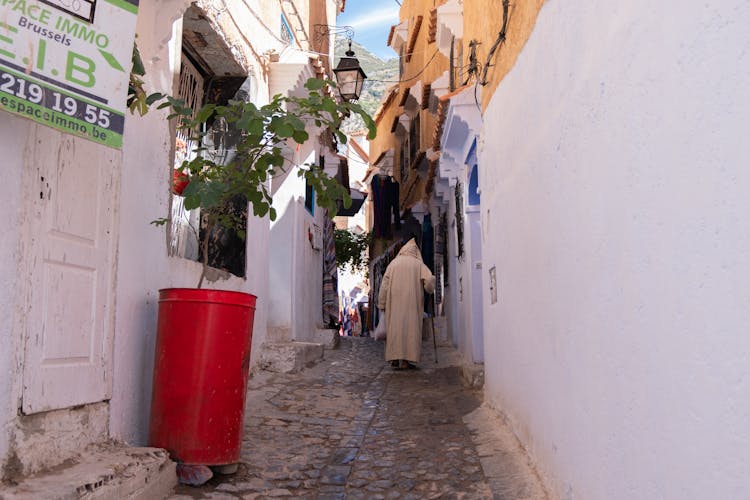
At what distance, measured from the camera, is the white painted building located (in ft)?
10.0

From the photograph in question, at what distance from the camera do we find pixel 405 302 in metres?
10.4

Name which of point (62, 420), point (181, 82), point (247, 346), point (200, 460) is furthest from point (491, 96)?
point (62, 420)

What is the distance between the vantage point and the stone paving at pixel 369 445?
4.14 meters

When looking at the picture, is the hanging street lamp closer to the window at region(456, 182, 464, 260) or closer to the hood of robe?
the window at region(456, 182, 464, 260)

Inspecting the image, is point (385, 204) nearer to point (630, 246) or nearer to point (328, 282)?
point (328, 282)

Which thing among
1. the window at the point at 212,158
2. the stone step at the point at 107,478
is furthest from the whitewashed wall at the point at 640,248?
the window at the point at 212,158

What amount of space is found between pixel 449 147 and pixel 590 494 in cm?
719

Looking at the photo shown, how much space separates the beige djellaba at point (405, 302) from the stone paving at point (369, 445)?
5.25 ft

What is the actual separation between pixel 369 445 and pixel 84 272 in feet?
8.53

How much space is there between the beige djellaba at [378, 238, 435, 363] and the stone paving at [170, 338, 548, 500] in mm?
1600

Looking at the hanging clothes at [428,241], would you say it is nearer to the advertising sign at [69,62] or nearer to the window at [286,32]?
the window at [286,32]

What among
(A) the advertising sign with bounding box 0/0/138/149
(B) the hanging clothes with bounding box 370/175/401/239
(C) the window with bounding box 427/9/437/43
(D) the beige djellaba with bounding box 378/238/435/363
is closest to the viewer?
(A) the advertising sign with bounding box 0/0/138/149

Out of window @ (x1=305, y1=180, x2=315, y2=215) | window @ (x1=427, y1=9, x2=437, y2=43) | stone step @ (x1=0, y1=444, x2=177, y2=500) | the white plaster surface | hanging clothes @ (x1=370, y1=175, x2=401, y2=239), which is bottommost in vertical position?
stone step @ (x1=0, y1=444, x2=177, y2=500)

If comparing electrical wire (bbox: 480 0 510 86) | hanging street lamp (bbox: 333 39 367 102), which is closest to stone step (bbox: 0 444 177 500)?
electrical wire (bbox: 480 0 510 86)
